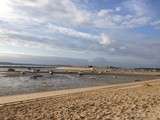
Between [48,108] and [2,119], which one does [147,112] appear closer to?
[48,108]

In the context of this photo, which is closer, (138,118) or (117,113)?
(138,118)

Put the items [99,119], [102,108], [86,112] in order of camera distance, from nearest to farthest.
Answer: [99,119] < [86,112] < [102,108]

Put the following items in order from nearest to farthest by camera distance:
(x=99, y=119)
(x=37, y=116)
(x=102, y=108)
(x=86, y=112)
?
(x=99, y=119) → (x=37, y=116) → (x=86, y=112) → (x=102, y=108)

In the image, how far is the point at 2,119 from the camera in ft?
32.6

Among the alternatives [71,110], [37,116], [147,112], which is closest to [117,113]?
[147,112]

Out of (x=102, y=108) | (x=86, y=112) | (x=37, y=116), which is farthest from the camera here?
(x=102, y=108)

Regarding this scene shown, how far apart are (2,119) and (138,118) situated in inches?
203

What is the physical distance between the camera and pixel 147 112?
11.0 meters

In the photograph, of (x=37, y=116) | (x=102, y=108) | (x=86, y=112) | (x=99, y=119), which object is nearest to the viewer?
(x=99, y=119)

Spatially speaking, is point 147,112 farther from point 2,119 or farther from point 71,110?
point 2,119

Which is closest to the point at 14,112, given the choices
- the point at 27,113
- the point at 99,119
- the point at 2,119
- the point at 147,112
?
the point at 27,113

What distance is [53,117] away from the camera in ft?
33.9

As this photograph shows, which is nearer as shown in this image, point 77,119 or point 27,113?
point 77,119

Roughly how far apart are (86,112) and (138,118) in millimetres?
2272
